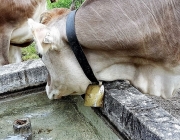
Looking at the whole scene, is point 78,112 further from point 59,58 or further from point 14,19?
point 14,19

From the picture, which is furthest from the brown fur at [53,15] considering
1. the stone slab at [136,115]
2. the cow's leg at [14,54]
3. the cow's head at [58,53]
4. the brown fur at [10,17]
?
the cow's leg at [14,54]

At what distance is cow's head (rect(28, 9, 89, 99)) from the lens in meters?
2.19

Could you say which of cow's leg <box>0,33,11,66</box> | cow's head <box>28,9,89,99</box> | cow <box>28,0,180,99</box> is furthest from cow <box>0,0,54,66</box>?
cow <box>28,0,180,99</box>

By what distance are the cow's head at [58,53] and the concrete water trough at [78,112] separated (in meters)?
0.21

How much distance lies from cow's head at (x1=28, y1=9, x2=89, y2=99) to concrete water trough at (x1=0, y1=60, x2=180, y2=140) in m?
0.21

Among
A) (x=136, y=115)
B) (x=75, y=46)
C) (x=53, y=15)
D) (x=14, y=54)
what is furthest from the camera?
(x=14, y=54)

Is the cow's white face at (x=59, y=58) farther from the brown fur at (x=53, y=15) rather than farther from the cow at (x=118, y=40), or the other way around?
the brown fur at (x=53, y=15)

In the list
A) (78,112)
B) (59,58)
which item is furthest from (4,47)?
(59,58)

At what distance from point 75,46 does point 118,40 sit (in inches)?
8.8

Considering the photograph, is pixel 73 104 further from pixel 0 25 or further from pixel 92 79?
pixel 0 25

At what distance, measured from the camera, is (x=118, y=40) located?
7.18 feet

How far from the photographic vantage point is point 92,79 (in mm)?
2332

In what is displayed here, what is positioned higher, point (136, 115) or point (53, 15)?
point (53, 15)

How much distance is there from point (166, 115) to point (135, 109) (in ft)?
0.51
